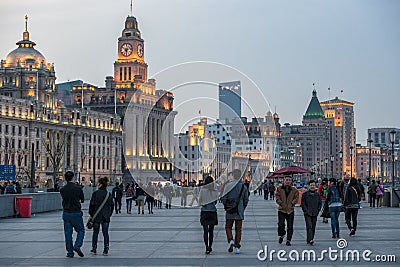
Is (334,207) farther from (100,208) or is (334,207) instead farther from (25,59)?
(25,59)

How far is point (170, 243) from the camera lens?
21.1 m

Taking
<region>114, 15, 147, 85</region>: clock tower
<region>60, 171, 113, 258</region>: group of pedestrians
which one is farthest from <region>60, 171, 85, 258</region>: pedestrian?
<region>114, 15, 147, 85</region>: clock tower

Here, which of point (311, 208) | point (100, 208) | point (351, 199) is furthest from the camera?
point (351, 199)

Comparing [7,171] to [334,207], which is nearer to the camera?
[334,207]

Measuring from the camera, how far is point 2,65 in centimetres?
14075

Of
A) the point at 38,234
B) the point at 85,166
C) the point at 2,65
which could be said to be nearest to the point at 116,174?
the point at 85,166

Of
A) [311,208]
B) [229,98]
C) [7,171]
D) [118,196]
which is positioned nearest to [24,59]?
[7,171]

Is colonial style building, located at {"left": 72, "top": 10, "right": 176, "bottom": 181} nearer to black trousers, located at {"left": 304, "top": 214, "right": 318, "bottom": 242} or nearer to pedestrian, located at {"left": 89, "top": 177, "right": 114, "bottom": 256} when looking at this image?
black trousers, located at {"left": 304, "top": 214, "right": 318, "bottom": 242}

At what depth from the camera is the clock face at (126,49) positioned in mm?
169000

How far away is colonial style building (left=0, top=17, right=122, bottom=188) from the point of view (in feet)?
376

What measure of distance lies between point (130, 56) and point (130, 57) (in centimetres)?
28

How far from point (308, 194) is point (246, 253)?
346cm

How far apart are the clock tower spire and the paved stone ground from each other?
13780 cm

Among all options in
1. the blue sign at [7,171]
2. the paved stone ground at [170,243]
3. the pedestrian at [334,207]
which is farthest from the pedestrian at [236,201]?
the blue sign at [7,171]
